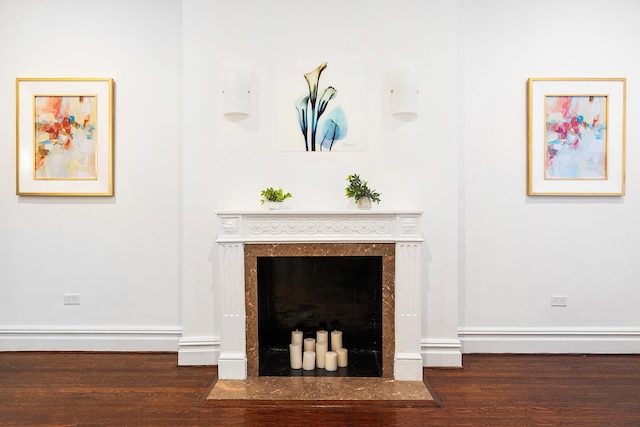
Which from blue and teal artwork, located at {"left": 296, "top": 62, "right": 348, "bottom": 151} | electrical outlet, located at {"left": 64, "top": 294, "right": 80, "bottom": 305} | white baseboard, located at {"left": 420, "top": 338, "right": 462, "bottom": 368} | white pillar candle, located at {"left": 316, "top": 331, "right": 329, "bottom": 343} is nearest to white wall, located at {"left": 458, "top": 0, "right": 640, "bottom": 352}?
white baseboard, located at {"left": 420, "top": 338, "right": 462, "bottom": 368}

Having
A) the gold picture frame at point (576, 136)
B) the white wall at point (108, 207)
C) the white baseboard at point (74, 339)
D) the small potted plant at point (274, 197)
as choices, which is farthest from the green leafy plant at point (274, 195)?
the gold picture frame at point (576, 136)

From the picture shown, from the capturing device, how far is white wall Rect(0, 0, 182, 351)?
11.2ft

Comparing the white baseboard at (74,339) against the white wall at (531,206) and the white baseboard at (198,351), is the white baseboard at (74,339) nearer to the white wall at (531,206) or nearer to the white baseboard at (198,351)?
the white baseboard at (198,351)

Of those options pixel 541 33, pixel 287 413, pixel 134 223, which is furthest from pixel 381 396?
pixel 541 33

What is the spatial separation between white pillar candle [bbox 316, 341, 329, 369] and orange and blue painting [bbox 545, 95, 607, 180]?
207 cm

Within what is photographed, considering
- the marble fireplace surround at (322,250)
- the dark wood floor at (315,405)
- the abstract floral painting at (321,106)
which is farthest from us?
the abstract floral painting at (321,106)

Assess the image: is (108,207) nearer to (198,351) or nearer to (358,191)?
(198,351)

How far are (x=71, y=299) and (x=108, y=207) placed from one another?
76 centimetres

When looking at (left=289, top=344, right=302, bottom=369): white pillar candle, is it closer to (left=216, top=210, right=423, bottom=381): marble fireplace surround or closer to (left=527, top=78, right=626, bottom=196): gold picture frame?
(left=216, top=210, right=423, bottom=381): marble fireplace surround

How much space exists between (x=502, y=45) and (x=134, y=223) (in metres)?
3.11

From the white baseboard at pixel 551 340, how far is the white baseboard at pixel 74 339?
2282 millimetres

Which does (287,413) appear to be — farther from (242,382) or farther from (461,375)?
(461,375)

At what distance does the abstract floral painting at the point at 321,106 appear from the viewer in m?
3.15

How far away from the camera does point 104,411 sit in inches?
95.2
